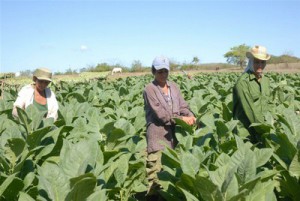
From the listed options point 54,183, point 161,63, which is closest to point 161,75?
point 161,63

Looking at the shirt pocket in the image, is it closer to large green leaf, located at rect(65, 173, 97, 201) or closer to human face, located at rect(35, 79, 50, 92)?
human face, located at rect(35, 79, 50, 92)

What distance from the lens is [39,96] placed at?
4938mm

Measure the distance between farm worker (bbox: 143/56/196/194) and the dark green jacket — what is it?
589 mm

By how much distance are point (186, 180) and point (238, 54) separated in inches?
3235

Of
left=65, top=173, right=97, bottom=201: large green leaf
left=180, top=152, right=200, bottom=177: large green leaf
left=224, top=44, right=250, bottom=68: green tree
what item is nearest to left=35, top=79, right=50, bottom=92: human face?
left=180, top=152, right=200, bottom=177: large green leaf

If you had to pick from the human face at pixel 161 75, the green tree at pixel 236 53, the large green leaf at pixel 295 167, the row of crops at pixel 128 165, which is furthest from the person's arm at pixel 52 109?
the green tree at pixel 236 53

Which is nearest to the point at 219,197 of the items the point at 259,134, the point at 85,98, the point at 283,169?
the point at 283,169

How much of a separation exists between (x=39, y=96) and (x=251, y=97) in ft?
8.49

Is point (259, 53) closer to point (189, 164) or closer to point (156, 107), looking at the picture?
point (156, 107)

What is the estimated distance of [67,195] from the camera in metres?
2.11

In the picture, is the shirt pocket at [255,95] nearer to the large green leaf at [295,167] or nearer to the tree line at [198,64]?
the large green leaf at [295,167]

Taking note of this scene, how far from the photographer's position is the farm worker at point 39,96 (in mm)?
4730

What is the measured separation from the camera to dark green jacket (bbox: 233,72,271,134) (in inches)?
165

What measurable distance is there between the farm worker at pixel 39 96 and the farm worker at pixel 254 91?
88.6 inches
